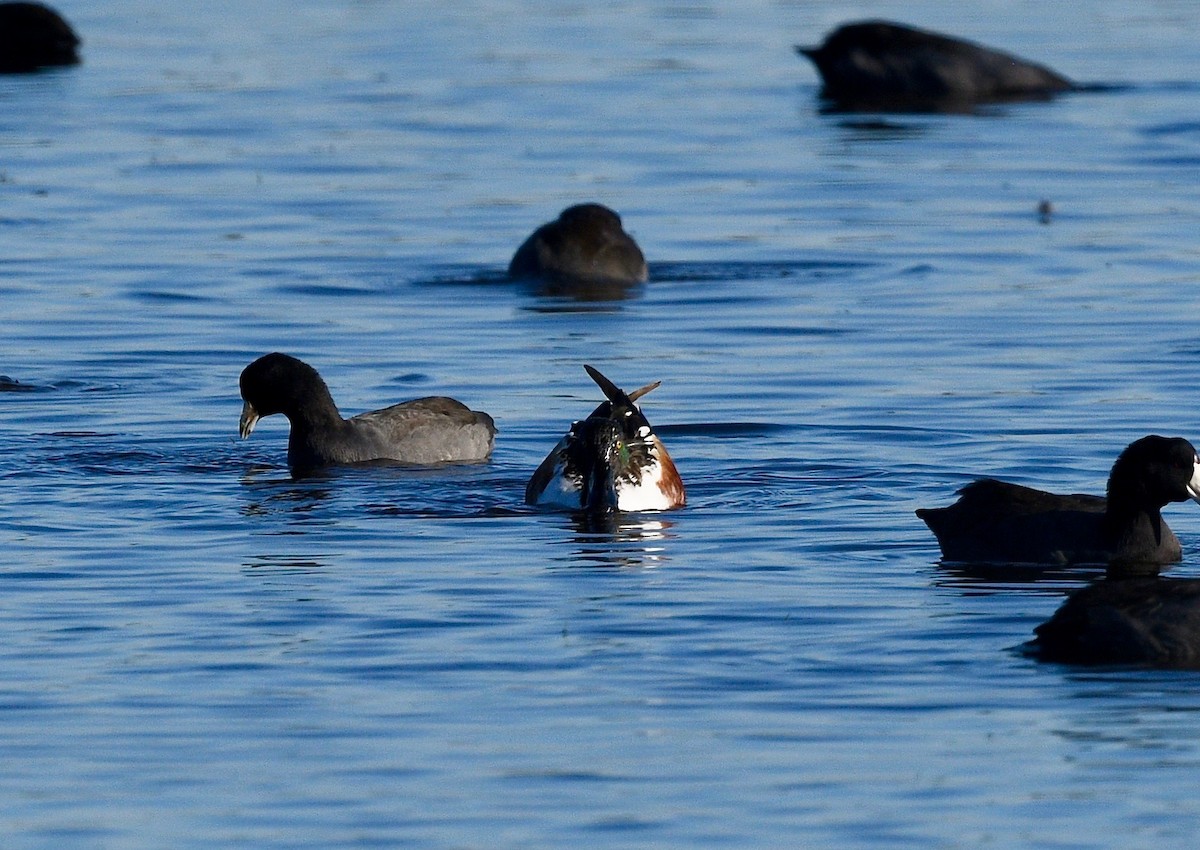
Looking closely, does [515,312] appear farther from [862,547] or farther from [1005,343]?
[862,547]

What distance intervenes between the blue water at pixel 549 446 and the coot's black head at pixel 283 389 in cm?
34

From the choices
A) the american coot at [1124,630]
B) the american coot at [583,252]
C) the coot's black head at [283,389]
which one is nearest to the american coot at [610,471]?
the coot's black head at [283,389]

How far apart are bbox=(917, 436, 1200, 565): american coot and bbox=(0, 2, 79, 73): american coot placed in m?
27.7

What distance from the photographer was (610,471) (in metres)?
14.4

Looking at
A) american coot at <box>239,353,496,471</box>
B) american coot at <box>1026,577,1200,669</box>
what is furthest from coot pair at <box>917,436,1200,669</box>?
american coot at <box>239,353,496,471</box>

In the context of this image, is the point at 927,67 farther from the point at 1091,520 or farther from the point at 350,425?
the point at 1091,520

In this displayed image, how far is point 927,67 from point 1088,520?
75.3 feet

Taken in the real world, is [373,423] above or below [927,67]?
below

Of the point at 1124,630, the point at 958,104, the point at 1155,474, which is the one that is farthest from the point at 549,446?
the point at 958,104

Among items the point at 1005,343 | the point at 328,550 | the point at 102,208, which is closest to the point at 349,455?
the point at 328,550

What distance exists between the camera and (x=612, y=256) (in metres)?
22.6

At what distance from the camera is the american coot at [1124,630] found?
10.7 m

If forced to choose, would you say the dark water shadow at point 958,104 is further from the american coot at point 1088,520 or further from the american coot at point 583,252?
the american coot at point 1088,520

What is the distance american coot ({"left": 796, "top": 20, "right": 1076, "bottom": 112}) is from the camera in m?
35.0
